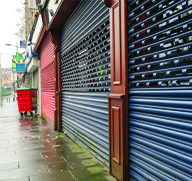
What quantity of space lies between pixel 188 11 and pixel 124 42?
114cm

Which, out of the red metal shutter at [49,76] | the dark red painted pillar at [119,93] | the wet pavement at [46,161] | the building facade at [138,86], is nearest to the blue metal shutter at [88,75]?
the building facade at [138,86]

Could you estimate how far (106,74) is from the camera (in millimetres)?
4113

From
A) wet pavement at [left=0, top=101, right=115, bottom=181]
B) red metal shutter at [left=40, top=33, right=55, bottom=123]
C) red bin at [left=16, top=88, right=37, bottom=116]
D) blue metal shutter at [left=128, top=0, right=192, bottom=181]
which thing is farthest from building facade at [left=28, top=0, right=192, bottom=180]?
red bin at [left=16, top=88, right=37, bottom=116]

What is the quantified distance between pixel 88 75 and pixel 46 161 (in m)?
2.12

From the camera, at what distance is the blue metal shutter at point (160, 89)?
2.20 meters

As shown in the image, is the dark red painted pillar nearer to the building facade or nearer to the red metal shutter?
the building facade

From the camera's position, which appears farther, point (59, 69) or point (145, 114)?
point (59, 69)

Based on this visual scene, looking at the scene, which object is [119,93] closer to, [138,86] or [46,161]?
[138,86]

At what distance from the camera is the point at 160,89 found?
256 cm

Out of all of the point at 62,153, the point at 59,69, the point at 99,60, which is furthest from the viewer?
the point at 59,69

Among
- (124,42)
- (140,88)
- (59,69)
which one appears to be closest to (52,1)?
(59,69)

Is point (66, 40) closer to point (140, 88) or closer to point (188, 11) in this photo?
point (140, 88)

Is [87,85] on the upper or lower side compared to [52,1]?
lower

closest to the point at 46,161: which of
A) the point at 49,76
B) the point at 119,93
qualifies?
the point at 119,93
